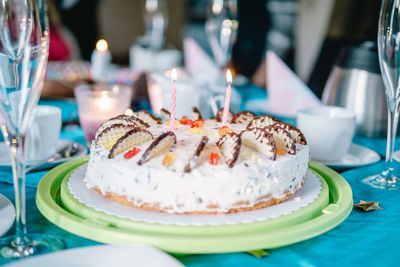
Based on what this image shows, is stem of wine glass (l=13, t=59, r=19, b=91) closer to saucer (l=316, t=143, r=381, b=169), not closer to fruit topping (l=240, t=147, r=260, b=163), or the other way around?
fruit topping (l=240, t=147, r=260, b=163)

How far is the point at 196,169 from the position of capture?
96 centimetres

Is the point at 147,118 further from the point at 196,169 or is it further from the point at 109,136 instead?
the point at 196,169

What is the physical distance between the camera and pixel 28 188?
1195mm

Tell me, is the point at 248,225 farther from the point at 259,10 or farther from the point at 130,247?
the point at 259,10

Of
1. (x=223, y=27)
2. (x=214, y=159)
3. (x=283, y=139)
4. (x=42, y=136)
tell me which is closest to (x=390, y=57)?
(x=283, y=139)

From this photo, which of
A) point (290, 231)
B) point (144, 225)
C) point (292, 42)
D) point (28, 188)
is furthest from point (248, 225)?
point (292, 42)

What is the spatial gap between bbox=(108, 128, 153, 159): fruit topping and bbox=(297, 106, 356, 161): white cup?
64cm

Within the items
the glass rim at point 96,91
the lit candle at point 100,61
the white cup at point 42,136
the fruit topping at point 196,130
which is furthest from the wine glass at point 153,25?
the fruit topping at point 196,130

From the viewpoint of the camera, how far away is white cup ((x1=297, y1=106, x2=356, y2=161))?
144 cm

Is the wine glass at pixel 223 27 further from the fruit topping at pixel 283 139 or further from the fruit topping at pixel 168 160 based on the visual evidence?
the fruit topping at pixel 168 160

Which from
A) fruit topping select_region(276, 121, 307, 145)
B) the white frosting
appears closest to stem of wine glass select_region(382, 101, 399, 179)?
fruit topping select_region(276, 121, 307, 145)

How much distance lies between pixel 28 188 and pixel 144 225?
19.1 inches

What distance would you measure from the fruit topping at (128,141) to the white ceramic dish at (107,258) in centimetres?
31

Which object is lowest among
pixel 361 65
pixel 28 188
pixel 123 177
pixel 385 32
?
pixel 28 188
